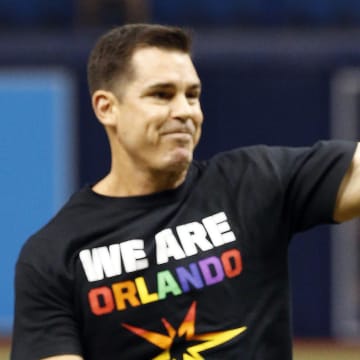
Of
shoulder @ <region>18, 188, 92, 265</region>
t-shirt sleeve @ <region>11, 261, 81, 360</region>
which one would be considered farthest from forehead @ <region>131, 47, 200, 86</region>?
t-shirt sleeve @ <region>11, 261, 81, 360</region>

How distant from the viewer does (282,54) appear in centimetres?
1083

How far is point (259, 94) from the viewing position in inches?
432

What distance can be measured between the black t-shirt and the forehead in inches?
12.5

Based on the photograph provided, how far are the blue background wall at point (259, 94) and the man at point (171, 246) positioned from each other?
7279 millimetres

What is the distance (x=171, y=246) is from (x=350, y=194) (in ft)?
1.60

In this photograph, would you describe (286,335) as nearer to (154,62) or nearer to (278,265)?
(278,265)

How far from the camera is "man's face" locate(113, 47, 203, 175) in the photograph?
11.3 feet

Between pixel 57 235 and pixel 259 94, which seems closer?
pixel 57 235

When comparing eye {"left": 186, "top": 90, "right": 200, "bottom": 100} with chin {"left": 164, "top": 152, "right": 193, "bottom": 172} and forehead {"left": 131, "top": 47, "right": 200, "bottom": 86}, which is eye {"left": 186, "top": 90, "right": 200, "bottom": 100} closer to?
forehead {"left": 131, "top": 47, "right": 200, "bottom": 86}

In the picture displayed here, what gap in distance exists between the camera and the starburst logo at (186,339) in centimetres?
343

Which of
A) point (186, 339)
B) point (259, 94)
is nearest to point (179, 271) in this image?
point (186, 339)

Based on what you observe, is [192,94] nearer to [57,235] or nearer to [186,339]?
[57,235]

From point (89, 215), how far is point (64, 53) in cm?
741

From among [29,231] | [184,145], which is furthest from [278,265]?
[29,231]
